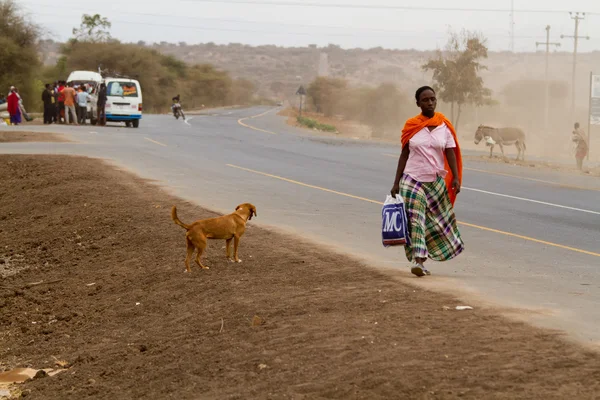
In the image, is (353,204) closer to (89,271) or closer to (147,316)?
(89,271)

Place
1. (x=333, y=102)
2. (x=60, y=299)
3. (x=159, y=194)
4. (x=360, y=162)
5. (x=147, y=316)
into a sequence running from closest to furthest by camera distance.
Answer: (x=147, y=316)
(x=60, y=299)
(x=159, y=194)
(x=360, y=162)
(x=333, y=102)

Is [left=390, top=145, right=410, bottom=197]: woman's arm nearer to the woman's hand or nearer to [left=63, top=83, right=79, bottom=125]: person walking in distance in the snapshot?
the woman's hand

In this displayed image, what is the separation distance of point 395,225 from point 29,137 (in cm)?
2384

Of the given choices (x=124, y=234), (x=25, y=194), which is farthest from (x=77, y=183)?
(x=124, y=234)

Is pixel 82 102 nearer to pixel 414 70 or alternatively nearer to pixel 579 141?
pixel 579 141

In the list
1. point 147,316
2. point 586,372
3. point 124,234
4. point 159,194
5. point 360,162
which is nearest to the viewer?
point 586,372

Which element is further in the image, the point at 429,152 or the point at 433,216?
the point at 433,216

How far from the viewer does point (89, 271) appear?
11.9 meters

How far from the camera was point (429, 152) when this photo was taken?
9.07 metres

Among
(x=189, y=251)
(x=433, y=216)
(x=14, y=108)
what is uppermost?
(x=14, y=108)

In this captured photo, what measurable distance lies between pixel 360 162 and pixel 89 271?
54.1ft

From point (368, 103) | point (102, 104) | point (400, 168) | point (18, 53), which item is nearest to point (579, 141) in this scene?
point (102, 104)

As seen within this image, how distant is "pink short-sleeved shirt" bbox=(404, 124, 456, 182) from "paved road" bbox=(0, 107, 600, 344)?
1044 mm

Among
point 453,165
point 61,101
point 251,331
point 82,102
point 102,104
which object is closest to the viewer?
point 251,331
